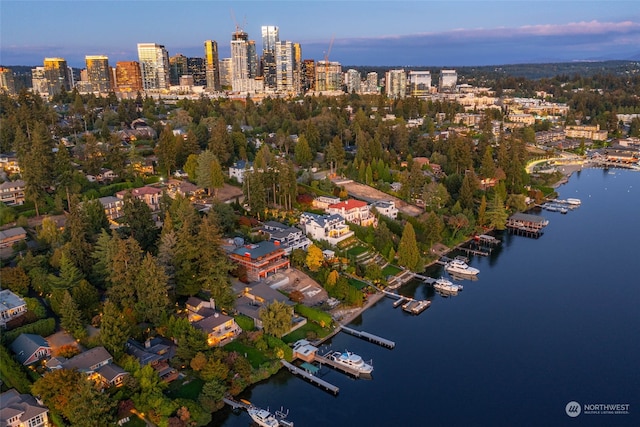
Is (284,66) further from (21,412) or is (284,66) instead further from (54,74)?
(21,412)

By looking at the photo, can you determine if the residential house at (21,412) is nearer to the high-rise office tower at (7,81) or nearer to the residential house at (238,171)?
the residential house at (238,171)

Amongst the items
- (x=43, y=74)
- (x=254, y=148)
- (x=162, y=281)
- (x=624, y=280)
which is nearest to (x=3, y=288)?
(x=162, y=281)

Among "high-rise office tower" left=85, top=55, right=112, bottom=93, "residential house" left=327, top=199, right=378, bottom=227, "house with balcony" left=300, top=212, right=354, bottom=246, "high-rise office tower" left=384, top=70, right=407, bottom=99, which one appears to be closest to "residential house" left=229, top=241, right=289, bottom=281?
"house with balcony" left=300, top=212, right=354, bottom=246

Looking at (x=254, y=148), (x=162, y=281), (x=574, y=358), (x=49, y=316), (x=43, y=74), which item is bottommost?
(x=574, y=358)

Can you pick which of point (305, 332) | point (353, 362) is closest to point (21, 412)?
point (305, 332)

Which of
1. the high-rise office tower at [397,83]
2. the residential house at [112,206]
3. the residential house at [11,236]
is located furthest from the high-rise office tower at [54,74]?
the residential house at [11,236]

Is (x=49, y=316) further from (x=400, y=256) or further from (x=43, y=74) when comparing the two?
(x=43, y=74)

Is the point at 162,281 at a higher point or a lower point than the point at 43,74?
lower

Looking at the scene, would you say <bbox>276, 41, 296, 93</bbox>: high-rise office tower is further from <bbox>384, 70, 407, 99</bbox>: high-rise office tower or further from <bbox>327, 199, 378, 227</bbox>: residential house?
<bbox>327, 199, 378, 227</bbox>: residential house
